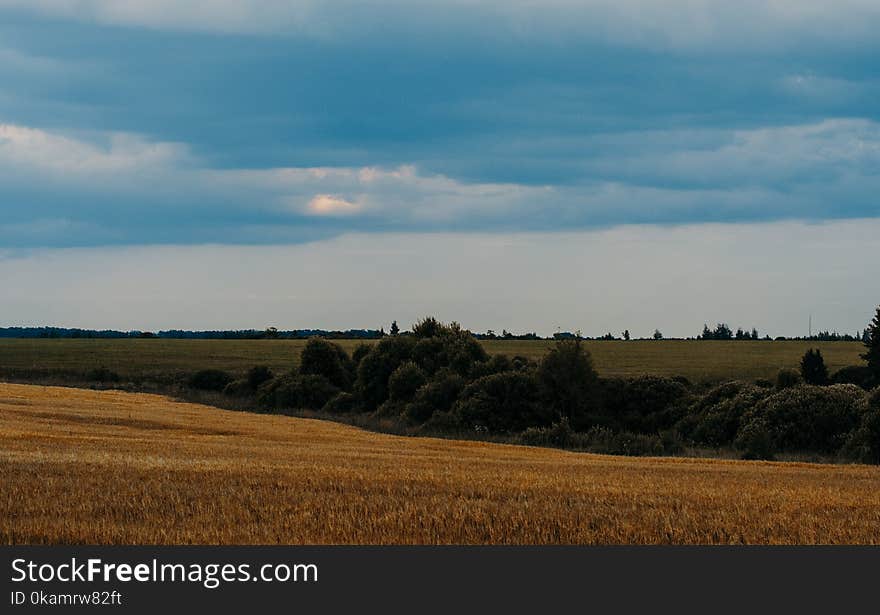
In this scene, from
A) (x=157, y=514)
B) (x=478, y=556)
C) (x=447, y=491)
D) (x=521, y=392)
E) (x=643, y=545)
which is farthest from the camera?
(x=521, y=392)

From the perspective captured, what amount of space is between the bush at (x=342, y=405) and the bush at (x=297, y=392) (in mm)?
1336

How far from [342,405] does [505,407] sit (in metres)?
21.4

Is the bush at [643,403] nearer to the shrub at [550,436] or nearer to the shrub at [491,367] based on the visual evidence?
the shrub at [550,436]

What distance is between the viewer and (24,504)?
17141 mm

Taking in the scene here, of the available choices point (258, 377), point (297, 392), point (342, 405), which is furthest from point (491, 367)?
point (258, 377)

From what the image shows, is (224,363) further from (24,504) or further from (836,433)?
(24,504)

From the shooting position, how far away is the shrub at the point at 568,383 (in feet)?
233

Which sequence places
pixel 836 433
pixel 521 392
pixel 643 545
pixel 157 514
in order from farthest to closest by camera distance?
pixel 521 392, pixel 836 433, pixel 157 514, pixel 643 545

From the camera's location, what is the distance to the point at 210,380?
357 feet

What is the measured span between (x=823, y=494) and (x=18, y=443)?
72.9 feet

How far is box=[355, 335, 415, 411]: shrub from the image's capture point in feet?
287

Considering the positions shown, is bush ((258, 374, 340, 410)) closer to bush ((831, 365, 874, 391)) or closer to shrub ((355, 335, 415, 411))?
shrub ((355, 335, 415, 411))

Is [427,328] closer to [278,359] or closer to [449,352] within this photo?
[449,352]

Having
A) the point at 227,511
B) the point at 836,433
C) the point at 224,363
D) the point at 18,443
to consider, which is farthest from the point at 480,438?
the point at 224,363
